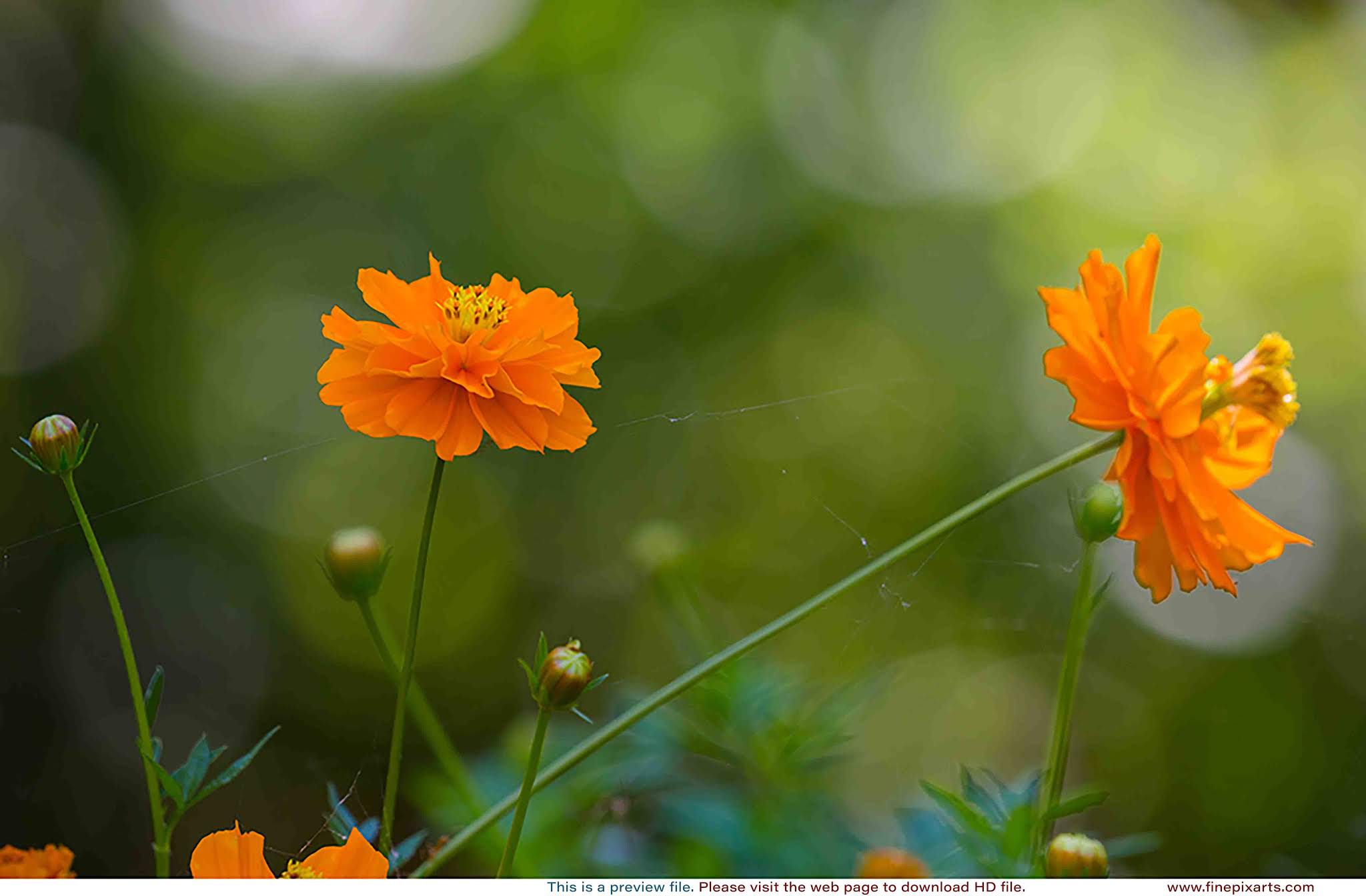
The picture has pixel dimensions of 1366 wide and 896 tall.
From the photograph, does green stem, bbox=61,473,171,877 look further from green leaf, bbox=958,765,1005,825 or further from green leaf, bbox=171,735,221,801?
green leaf, bbox=958,765,1005,825

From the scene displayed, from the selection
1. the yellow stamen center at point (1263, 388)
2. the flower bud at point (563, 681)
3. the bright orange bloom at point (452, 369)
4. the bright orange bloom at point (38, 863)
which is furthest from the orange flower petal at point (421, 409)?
the yellow stamen center at point (1263, 388)

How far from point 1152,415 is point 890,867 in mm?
239

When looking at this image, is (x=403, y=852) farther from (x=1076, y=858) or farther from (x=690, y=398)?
(x=690, y=398)

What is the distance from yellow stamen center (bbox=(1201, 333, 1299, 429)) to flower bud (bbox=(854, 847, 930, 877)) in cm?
26

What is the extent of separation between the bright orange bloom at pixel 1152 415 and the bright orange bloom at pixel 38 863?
459 millimetres

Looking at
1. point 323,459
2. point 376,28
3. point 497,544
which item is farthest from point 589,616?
point 376,28

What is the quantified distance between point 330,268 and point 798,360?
513mm

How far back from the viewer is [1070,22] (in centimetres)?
121

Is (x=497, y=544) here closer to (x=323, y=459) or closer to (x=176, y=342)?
(x=323, y=459)

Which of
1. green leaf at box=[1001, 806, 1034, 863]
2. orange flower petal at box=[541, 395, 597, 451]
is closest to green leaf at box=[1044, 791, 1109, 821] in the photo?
green leaf at box=[1001, 806, 1034, 863]

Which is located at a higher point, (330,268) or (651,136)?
(651,136)

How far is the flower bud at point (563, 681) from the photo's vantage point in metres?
0.35

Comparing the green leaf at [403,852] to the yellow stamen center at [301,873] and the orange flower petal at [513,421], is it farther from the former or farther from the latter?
the orange flower petal at [513,421]

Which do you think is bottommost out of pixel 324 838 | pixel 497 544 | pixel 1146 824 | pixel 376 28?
pixel 1146 824
